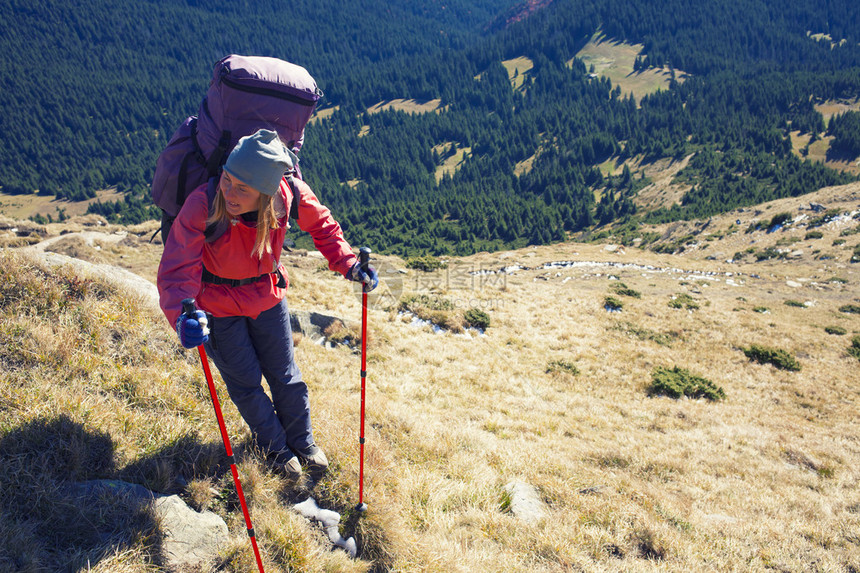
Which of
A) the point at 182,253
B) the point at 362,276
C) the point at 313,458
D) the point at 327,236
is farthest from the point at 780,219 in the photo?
the point at 182,253

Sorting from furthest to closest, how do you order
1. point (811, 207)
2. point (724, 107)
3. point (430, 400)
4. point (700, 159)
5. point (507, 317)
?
1. point (724, 107)
2. point (700, 159)
3. point (811, 207)
4. point (507, 317)
5. point (430, 400)

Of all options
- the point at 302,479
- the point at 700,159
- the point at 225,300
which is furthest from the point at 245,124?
the point at 700,159

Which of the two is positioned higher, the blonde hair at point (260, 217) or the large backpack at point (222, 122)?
the large backpack at point (222, 122)

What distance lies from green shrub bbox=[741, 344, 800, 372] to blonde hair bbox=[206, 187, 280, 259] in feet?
55.0

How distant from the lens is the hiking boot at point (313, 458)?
4328 millimetres

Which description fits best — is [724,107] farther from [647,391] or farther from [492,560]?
[492,560]

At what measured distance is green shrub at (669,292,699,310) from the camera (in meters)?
20.7

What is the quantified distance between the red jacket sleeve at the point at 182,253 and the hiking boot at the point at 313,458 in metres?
2.07

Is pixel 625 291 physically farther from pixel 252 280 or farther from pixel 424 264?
pixel 252 280

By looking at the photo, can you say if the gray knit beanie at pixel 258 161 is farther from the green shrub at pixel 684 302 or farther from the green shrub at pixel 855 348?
the green shrub at pixel 684 302

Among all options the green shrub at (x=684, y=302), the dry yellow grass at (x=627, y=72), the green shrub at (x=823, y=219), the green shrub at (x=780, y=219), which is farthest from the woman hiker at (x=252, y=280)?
the dry yellow grass at (x=627, y=72)

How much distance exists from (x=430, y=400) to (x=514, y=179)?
4938 inches

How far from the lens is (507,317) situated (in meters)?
16.9

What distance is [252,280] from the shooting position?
11.9 ft
